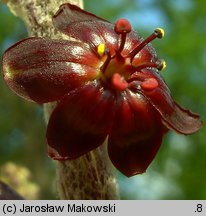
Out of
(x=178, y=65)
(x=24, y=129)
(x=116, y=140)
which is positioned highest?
(x=116, y=140)

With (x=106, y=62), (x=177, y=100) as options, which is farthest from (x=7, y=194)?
(x=177, y=100)

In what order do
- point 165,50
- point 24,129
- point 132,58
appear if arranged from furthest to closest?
point 24,129 → point 165,50 → point 132,58

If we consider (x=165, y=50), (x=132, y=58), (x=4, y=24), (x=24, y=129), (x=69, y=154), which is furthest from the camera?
(x=24, y=129)

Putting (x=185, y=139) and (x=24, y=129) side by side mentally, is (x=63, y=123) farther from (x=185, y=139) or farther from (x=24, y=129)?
(x=24, y=129)

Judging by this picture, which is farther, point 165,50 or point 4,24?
point 4,24

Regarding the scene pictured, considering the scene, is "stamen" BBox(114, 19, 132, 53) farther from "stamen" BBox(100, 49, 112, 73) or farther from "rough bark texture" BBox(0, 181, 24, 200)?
"rough bark texture" BBox(0, 181, 24, 200)

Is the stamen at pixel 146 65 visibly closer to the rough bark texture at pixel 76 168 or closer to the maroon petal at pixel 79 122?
the maroon petal at pixel 79 122

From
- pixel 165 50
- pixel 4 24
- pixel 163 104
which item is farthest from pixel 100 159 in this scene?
pixel 4 24
